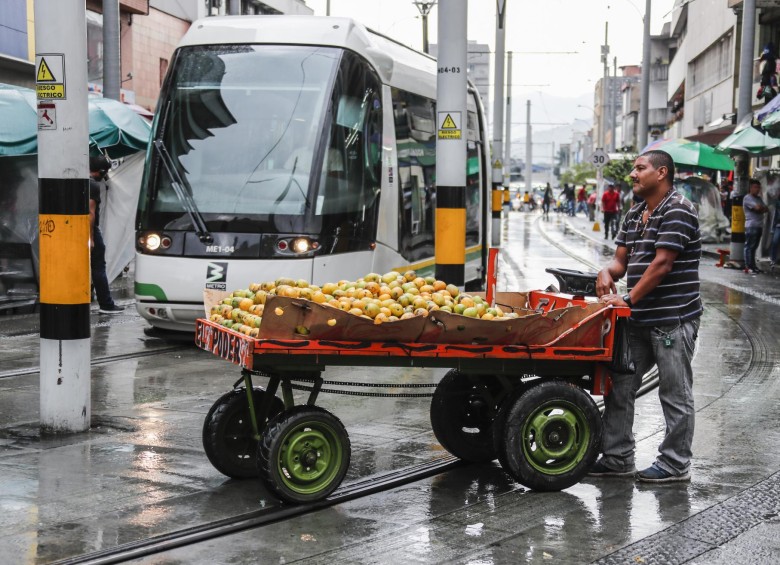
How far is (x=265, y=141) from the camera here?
11.8 m

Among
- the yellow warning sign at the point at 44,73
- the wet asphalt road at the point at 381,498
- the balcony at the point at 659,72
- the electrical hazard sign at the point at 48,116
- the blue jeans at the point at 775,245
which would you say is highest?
the balcony at the point at 659,72

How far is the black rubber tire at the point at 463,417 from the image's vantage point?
704cm

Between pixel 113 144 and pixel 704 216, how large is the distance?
23233mm

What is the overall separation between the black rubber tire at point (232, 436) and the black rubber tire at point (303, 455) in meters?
0.58

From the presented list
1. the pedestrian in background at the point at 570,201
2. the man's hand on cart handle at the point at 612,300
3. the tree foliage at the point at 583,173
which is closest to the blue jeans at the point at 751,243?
the man's hand on cart handle at the point at 612,300

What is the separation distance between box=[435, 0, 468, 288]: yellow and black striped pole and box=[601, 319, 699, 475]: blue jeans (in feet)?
13.7

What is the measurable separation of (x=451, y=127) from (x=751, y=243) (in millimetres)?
14760

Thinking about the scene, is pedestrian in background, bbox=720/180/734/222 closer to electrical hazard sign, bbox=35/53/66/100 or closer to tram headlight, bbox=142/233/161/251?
tram headlight, bbox=142/233/161/251

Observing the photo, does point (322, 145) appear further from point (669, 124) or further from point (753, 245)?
point (669, 124)

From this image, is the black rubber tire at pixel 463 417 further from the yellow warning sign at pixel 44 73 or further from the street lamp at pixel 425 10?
the street lamp at pixel 425 10

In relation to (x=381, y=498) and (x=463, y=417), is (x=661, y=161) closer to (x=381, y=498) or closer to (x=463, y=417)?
(x=463, y=417)

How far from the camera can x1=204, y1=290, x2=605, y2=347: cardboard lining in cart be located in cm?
596

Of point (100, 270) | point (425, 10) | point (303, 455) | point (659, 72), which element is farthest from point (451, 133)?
point (659, 72)

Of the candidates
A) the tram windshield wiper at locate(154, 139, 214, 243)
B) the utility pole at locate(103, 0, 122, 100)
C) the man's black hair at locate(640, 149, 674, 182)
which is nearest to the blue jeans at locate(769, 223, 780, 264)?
the utility pole at locate(103, 0, 122, 100)
